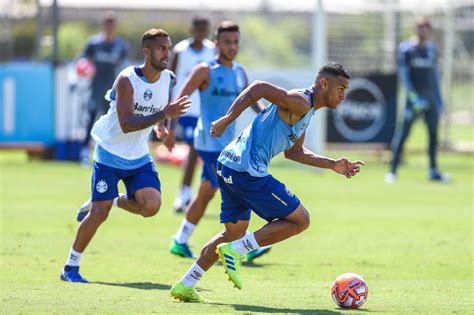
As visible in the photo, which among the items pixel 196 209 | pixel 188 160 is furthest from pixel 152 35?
pixel 188 160

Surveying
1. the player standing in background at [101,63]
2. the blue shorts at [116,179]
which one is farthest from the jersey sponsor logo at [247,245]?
the player standing in background at [101,63]

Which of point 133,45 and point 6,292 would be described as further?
point 133,45

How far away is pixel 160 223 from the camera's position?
1549 cm

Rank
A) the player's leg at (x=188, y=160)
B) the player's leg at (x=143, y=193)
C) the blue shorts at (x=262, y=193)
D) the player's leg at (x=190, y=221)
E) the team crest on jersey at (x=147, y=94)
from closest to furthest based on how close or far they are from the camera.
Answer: the blue shorts at (x=262, y=193) → the team crest on jersey at (x=147, y=94) → the player's leg at (x=143, y=193) → the player's leg at (x=190, y=221) → the player's leg at (x=188, y=160)

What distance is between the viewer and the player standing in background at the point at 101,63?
24.0 metres

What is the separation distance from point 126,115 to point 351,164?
2239 mm

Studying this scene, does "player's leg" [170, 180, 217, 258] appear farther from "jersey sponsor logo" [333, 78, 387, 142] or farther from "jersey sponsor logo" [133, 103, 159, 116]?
"jersey sponsor logo" [333, 78, 387, 142]

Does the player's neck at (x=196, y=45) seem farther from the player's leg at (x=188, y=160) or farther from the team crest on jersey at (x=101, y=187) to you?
the team crest on jersey at (x=101, y=187)

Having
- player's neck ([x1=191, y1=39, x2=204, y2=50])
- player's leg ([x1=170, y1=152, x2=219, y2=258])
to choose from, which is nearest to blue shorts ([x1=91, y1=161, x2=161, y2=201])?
player's leg ([x1=170, y1=152, x2=219, y2=258])

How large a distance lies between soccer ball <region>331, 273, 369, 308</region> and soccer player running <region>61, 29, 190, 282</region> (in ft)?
7.15

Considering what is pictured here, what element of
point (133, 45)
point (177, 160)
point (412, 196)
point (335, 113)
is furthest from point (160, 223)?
point (133, 45)

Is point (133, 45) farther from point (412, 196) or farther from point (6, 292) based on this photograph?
point (6, 292)

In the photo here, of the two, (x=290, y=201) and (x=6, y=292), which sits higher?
(x=290, y=201)

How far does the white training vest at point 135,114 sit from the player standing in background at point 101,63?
517 inches
